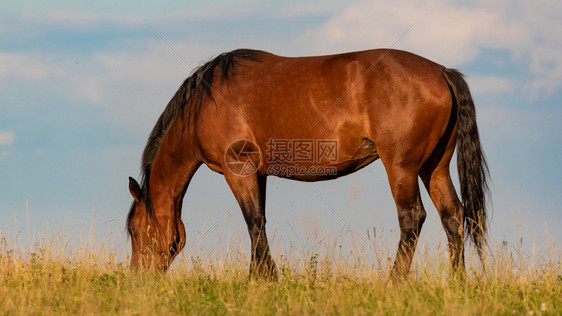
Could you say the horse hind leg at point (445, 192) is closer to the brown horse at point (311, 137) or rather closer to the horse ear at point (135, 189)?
the brown horse at point (311, 137)

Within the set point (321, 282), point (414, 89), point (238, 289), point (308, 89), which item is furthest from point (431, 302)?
point (308, 89)

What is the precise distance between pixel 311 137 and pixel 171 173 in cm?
241

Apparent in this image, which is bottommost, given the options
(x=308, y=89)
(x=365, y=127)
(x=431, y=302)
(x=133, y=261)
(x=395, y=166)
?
(x=431, y=302)

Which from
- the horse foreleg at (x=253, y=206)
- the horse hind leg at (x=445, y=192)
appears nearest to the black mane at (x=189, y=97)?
the horse foreleg at (x=253, y=206)

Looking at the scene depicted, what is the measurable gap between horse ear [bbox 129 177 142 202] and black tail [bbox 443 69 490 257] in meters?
4.70

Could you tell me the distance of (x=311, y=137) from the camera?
7.90 metres

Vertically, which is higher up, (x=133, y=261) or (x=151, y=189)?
(x=151, y=189)

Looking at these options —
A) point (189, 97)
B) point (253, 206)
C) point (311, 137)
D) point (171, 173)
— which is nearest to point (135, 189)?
point (171, 173)

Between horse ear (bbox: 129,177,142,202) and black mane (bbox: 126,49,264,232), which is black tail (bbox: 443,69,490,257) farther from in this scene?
horse ear (bbox: 129,177,142,202)

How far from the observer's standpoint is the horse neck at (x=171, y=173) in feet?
29.4

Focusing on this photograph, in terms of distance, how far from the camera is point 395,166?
7.48m

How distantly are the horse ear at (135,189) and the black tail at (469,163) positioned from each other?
4700mm

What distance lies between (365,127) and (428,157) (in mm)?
1025

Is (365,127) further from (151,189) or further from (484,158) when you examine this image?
(151,189)
